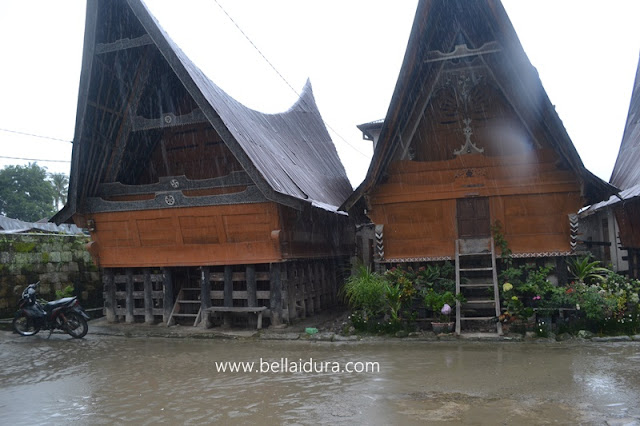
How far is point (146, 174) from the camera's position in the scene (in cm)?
1452

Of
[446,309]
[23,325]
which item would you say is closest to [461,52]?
[446,309]

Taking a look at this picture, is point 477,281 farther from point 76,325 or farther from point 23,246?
point 23,246

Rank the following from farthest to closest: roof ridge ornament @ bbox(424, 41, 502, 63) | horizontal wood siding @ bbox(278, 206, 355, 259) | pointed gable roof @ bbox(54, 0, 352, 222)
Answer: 1. horizontal wood siding @ bbox(278, 206, 355, 259)
2. pointed gable roof @ bbox(54, 0, 352, 222)
3. roof ridge ornament @ bbox(424, 41, 502, 63)

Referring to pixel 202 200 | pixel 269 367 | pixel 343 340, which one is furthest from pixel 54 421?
pixel 202 200

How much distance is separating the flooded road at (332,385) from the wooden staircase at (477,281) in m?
1.08

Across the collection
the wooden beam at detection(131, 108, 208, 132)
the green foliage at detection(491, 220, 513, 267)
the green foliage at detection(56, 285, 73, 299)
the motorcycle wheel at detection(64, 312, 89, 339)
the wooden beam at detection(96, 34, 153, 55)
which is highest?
the wooden beam at detection(96, 34, 153, 55)

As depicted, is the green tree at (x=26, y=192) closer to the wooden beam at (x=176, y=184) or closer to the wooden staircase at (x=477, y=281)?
the wooden beam at (x=176, y=184)

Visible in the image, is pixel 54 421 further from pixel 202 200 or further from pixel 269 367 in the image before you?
pixel 202 200

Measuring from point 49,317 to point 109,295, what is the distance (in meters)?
1.77

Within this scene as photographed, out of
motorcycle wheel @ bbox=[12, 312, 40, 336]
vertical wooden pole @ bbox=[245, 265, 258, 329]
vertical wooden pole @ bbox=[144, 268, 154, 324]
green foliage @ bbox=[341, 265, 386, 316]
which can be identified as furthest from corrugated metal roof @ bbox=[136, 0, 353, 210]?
motorcycle wheel @ bbox=[12, 312, 40, 336]

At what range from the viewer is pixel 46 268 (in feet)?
46.7

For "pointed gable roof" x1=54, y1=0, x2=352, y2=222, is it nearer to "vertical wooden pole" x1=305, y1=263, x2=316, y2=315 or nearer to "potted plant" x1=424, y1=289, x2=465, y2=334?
"vertical wooden pole" x1=305, y1=263, x2=316, y2=315

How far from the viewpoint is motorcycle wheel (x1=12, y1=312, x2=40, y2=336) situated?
12008 millimetres

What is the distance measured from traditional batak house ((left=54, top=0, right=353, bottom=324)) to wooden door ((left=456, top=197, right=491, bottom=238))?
10.9 ft
